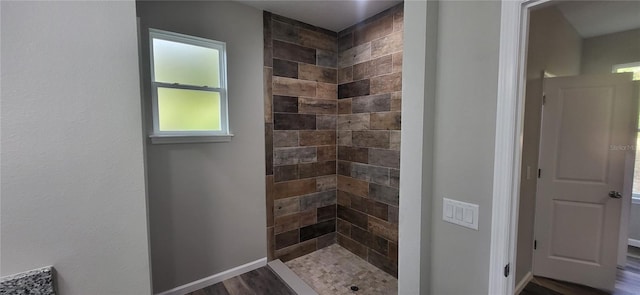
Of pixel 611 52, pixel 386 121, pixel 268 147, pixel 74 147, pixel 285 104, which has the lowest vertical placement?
pixel 268 147

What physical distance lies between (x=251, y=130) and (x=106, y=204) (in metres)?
1.63

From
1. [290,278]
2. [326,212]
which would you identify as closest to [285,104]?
[326,212]

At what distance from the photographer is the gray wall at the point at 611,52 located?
9.09ft

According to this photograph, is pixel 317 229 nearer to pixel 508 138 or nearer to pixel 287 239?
pixel 287 239

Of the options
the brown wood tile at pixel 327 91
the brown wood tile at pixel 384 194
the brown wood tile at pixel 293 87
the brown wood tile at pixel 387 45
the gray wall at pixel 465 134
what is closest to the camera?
the gray wall at pixel 465 134

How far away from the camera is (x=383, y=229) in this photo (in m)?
2.84

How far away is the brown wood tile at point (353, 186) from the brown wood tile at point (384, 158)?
32cm

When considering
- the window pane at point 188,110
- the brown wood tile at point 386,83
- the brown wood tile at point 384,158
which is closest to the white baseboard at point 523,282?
the brown wood tile at point 384,158

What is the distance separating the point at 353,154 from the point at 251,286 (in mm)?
1818

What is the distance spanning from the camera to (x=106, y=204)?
1.12 meters

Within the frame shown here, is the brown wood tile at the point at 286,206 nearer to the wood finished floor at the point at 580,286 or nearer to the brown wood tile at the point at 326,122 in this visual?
the brown wood tile at the point at 326,122

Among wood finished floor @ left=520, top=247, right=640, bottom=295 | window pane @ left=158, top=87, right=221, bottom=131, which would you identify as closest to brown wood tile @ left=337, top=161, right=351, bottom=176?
window pane @ left=158, top=87, right=221, bottom=131

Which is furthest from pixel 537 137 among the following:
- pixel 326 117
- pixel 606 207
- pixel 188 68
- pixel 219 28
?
pixel 188 68

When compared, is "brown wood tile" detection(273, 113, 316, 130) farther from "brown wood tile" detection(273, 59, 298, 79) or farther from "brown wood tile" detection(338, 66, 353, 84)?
"brown wood tile" detection(338, 66, 353, 84)
